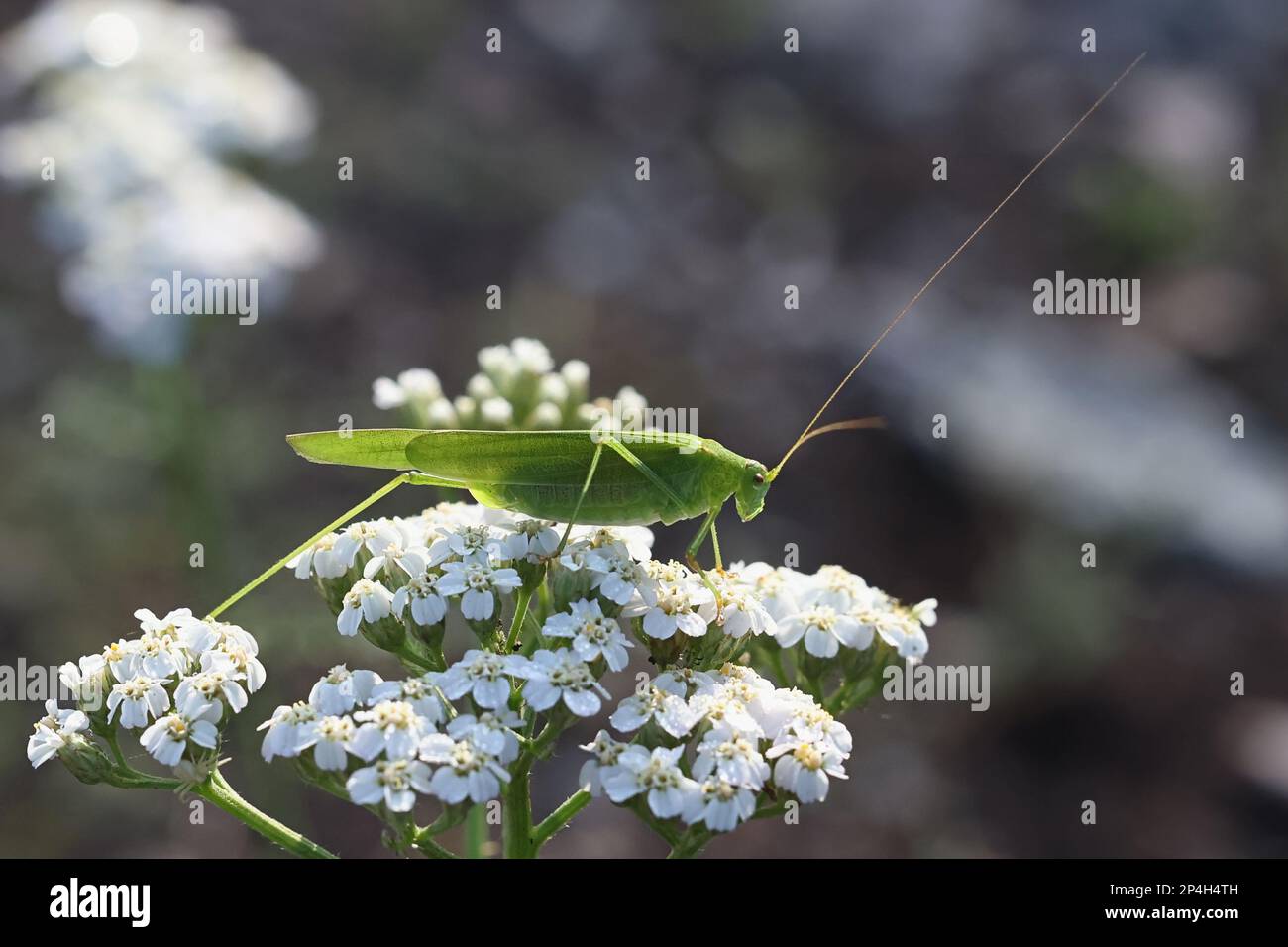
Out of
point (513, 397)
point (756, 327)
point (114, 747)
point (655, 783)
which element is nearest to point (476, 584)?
point (655, 783)

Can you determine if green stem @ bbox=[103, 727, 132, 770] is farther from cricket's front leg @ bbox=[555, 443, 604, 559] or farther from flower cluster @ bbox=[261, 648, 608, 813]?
cricket's front leg @ bbox=[555, 443, 604, 559]

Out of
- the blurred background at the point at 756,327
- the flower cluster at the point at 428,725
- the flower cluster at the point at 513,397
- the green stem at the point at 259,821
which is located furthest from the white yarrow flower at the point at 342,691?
the blurred background at the point at 756,327

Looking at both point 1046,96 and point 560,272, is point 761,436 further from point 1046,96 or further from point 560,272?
point 1046,96

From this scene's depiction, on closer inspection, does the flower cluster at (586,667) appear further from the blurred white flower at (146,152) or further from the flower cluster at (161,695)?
the blurred white flower at (146,152)

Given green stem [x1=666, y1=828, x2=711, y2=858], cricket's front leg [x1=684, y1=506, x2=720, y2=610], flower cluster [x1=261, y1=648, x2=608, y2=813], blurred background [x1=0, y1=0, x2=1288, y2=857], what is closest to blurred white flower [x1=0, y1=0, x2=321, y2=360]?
blurred background [x1=0, y1=0, x2=1288, y2=857]

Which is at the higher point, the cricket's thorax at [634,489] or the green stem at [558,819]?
the cricket's thorax at [634,489]

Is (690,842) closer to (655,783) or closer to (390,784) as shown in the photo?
(655,783)
